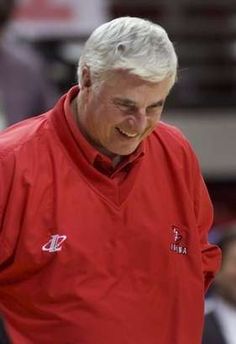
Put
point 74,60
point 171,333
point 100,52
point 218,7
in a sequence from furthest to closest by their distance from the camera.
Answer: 1. point 218,7
2. point 74,60
3. point 171,333
4. point 100,52

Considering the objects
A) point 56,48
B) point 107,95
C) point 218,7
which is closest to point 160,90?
point 107,95

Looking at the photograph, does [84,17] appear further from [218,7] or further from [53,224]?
[53,224]

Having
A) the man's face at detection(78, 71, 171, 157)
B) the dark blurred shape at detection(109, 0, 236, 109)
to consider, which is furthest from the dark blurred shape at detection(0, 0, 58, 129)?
the dark blurred shape at detection(109, 0, 236, 109)

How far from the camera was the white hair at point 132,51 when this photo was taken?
3410 mm

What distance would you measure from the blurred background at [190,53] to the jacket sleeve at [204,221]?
2850 millimetres

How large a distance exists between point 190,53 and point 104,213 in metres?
4.74

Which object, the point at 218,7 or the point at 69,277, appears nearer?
the point at 69,277

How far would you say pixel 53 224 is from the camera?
353cm

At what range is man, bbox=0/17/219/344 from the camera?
3457 mm

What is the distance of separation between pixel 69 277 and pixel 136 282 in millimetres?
175

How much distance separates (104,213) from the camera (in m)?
3.59

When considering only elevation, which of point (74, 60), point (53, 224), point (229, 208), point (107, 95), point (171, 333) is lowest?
point (229, 208)

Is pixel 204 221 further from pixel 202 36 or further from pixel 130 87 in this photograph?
pixel 202 36

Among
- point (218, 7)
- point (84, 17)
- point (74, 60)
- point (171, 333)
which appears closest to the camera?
point (171, 333)
